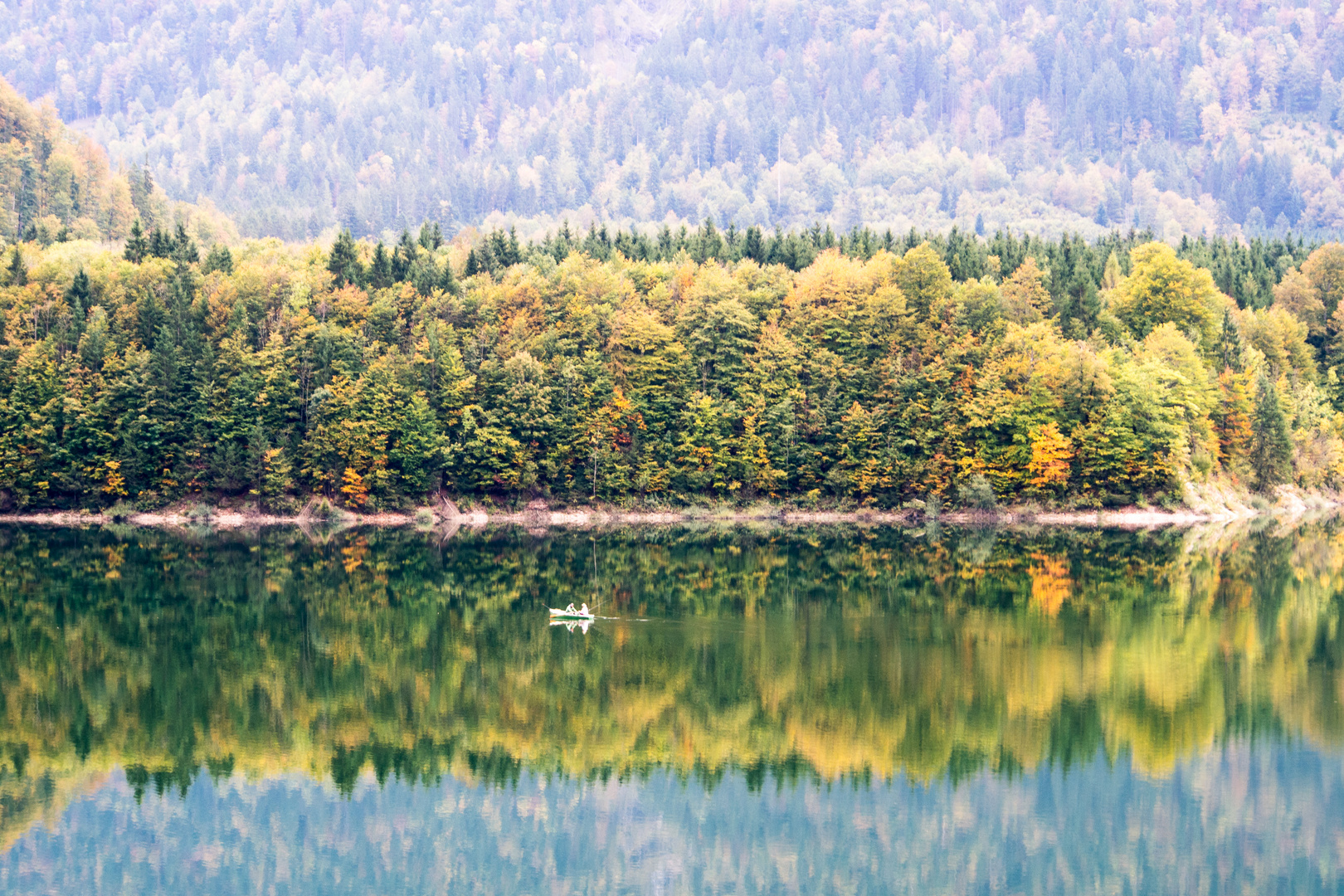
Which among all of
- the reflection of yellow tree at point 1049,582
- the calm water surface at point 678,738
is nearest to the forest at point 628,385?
the reflection of yellow tree at point 1049,582

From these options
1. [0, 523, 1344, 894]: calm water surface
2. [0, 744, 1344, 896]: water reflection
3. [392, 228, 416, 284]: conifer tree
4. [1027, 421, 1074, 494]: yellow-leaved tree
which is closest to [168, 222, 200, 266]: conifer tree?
[392, 228, 416, 284]: conifer tree

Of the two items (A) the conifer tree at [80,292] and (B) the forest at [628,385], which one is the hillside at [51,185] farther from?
(B) the forest at [628,385]

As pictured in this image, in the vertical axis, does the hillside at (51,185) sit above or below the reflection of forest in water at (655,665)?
above

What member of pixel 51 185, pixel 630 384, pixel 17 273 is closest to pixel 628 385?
pixel 630 384

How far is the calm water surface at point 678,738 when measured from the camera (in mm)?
26359

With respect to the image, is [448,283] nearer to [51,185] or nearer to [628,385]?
[628,385]

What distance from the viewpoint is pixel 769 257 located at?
122 metres

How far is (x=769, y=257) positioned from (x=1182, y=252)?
45.5m

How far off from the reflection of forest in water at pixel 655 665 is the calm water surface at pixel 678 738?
163mm

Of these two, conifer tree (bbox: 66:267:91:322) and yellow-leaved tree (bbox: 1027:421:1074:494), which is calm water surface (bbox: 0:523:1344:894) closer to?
yellow-leaved tree (bbox: 1027:421:1074:494)

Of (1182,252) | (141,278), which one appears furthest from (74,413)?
(1182,252)

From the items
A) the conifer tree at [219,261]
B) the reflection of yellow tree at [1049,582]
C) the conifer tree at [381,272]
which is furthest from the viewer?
the conifer tree at [219,261]

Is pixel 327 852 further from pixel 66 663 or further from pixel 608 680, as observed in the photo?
pixel 66 663

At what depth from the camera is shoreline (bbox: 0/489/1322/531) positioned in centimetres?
9356
